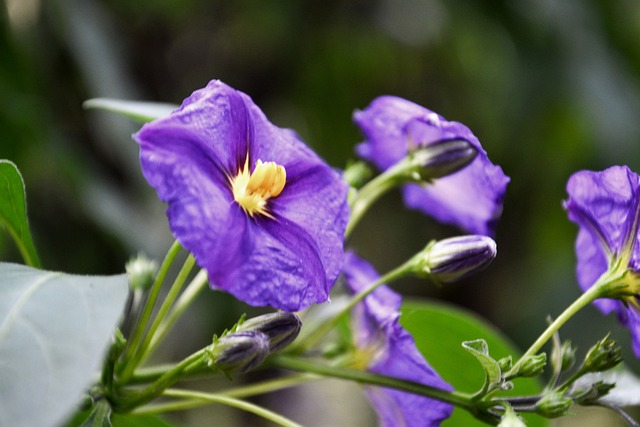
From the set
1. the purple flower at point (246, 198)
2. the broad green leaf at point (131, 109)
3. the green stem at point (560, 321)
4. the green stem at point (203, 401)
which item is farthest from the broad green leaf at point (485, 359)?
the broad green leaf at point (131, 109)

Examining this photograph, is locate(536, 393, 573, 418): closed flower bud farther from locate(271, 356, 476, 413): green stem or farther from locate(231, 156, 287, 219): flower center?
locate(231, 156, 287, 219): flower center

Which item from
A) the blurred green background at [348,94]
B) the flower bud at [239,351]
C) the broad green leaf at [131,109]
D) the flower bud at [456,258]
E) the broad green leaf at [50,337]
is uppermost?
the broad green leaf at [131,109]

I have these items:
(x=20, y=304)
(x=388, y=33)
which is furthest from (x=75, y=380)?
(x=388, y=33)

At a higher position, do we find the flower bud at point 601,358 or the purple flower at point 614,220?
the purple flower at point 614,220

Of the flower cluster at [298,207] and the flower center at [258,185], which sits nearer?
the flower cluster at [298,207]

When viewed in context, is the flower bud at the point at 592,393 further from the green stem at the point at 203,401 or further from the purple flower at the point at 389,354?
the green stem at the point at 203,401

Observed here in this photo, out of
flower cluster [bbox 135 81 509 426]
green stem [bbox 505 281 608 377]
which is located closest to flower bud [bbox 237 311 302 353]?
flower cluster [bbox 135 81 509 426]

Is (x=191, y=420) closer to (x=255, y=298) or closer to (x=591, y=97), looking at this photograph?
(x=591, y=97)
